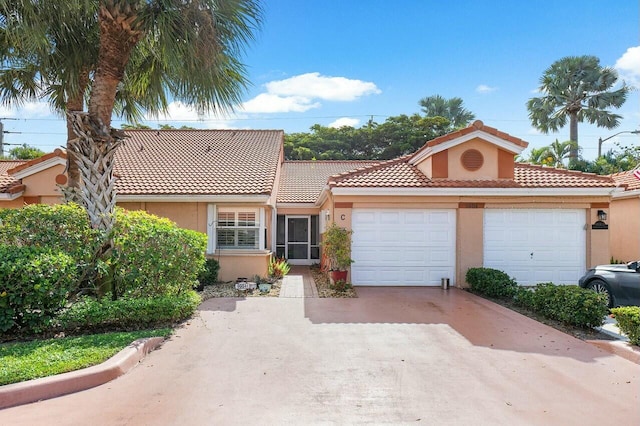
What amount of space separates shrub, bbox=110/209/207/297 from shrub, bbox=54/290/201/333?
288 mm

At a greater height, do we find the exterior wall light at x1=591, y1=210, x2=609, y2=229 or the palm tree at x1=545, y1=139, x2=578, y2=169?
the palm tree at x1=545, y1=139, x2=578, y2=169

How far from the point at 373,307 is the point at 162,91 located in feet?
25.5

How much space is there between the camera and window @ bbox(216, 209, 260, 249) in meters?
13.3

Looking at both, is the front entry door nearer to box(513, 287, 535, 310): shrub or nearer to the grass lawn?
box(513, 287, 535, 310): shrub

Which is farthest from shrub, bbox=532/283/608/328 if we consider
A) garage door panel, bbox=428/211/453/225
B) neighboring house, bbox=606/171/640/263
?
neighboring house, bbox=606/171/640/263

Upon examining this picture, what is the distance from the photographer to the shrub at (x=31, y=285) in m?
5.95

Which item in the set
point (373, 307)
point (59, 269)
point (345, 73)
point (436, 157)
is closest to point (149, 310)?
point (59, 269)

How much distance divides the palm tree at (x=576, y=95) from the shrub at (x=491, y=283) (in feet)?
73.2

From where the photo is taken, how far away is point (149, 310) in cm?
710

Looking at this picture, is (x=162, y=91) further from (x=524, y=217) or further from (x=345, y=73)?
(x=524, y=217)

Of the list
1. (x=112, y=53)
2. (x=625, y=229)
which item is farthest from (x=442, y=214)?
(x=112, y=53)

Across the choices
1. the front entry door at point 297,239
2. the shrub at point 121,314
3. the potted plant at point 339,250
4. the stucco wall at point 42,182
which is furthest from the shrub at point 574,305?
the stucco wall at point 42,182

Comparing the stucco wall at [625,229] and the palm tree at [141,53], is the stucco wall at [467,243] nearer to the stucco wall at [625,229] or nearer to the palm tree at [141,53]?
the palm tree at [141,53]

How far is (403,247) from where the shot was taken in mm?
11906
